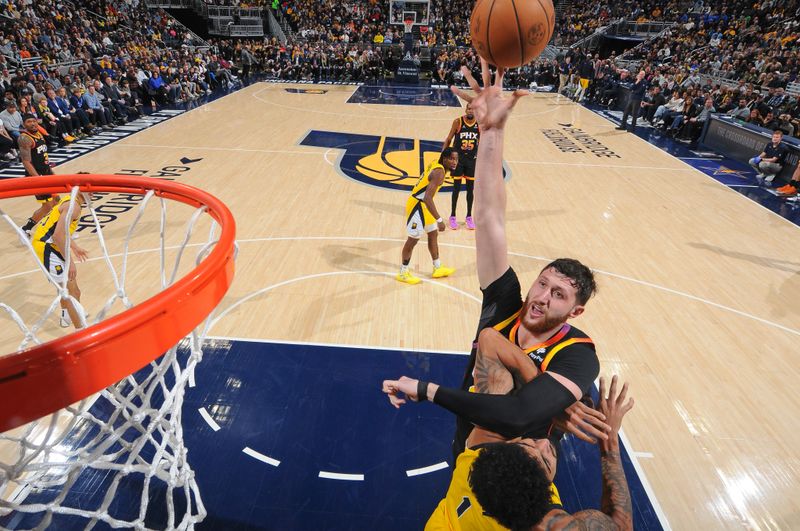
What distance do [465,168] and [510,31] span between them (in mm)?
4388

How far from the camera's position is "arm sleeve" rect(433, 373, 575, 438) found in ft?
4.80

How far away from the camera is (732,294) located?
5.49 metres

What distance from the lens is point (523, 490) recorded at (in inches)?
56.0

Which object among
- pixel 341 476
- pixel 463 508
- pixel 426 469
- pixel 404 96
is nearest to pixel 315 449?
pixel 341 476

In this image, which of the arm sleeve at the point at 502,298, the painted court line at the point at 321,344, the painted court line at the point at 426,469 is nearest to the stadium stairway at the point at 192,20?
the painted court line at the point at 321,344

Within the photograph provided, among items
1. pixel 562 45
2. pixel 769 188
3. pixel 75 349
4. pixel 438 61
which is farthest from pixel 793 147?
pixel 562 45

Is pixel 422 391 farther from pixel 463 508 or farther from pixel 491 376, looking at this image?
pixel 463 508

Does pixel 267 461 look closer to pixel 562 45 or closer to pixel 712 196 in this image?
pixel 712 196

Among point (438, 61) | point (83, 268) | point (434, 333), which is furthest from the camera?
point (438, 61)

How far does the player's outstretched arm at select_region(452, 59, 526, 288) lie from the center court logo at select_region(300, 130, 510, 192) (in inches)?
254

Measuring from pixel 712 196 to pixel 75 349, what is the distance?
32.0 ft

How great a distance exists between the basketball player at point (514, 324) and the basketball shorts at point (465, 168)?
4.85 m

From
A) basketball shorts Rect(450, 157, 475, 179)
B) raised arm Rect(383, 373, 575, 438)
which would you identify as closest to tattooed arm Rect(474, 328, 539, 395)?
raised arm Rect(383, 373, 575, 438)

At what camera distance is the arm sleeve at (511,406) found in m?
1.46
